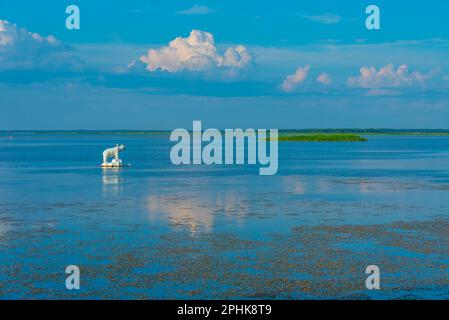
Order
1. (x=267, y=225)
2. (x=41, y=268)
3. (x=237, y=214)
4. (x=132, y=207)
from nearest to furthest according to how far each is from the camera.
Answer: (x=41, y=268)
(x=267, y=225)
(x=237, y=214)
(x=132, y=207)

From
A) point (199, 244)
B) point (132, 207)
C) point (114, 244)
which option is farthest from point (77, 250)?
point (132, 207)

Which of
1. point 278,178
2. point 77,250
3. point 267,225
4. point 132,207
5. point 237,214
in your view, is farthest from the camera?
point 278,178

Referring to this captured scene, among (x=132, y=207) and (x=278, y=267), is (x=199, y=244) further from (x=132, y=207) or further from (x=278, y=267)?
(x=132, y=207)

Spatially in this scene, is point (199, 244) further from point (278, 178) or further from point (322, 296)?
point (278, 178)

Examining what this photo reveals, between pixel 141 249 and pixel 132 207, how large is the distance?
995 cm

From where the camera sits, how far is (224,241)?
20.6m

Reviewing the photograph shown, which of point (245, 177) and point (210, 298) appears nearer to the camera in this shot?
point (210, 298)

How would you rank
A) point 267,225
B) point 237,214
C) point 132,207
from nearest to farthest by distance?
point 267,225, point 237,214, point 132,207

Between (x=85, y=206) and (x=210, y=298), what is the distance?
16.4m

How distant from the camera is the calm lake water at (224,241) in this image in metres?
15.1

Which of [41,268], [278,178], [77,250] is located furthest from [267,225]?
[278,178]

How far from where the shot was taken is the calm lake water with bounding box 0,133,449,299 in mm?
15125

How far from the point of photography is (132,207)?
95.6 feet

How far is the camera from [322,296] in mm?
14281
